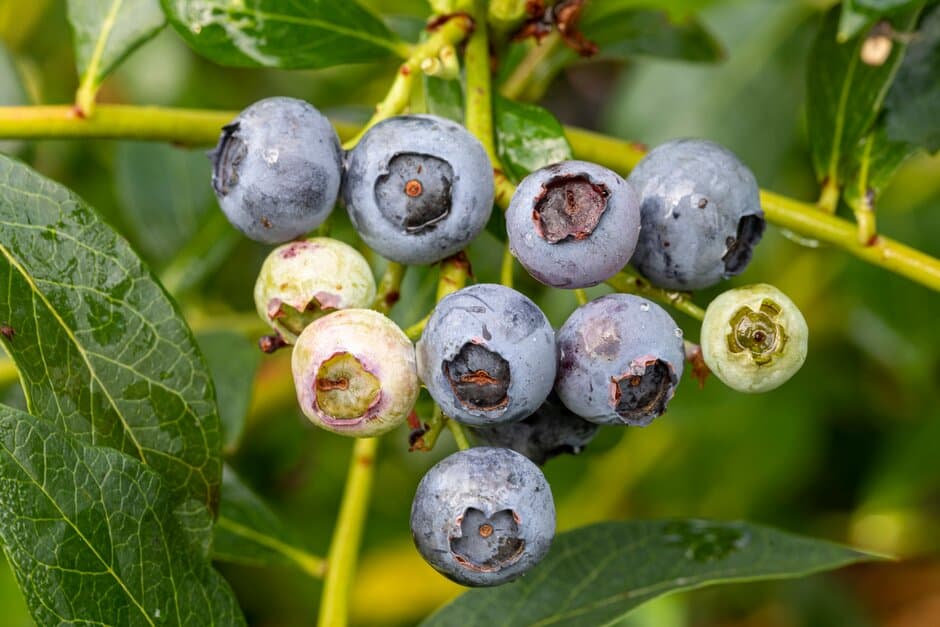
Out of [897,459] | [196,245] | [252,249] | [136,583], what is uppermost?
[136,583]

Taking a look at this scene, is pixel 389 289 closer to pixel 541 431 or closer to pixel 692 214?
pixel 541 431

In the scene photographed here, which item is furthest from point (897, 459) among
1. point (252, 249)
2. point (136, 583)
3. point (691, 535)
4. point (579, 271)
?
point (136, 583)

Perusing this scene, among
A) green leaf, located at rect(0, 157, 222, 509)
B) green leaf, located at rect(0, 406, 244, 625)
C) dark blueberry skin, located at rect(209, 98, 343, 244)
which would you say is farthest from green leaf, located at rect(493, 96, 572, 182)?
green leaf, located at rect(0, 406, 244, 625)

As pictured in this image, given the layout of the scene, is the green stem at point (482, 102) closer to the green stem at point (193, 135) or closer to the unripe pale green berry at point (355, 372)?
the unripe pale green berry at point (355, 372)

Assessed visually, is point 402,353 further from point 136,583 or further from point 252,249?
point 252,249

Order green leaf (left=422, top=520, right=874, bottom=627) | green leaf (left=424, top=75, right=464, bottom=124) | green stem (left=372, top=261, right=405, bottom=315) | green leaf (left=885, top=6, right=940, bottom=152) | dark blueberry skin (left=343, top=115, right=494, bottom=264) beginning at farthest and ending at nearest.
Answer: green leaf (left=885, top=6, right=940, bottom=152)
green leaf (left=422, top=520, right=874, bottom=627)
green leaf (left=424, top=75, right=464, bottom=124)
green stem (left=372, top=261, right=405, bottom=315)
dark blueberry skin (left=343, top=115, right=494, bottom=264)

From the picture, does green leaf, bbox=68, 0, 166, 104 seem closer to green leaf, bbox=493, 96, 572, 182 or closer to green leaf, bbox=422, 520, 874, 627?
green leaf, bbox=493, 96, 572, 182

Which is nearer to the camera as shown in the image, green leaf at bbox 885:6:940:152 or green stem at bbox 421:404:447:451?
green stem at bbox 421:404:447:451
